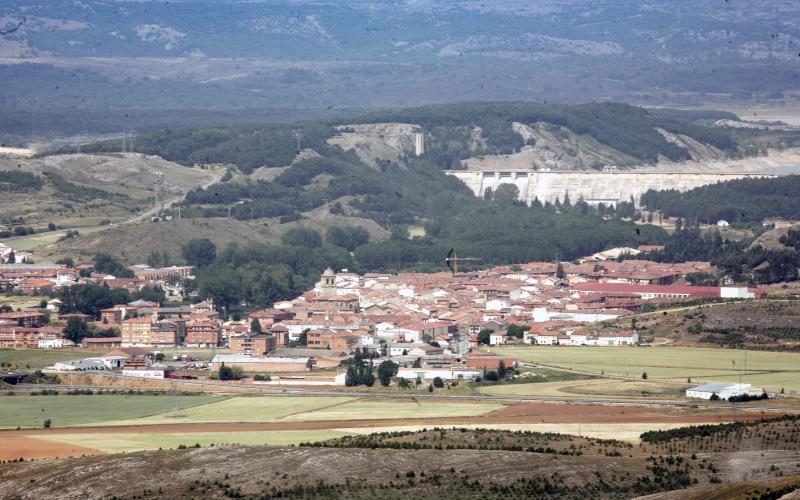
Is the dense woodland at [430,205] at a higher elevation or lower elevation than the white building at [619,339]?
higher

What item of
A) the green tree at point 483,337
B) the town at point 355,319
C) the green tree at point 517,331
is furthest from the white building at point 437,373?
the green tree at point 517,331

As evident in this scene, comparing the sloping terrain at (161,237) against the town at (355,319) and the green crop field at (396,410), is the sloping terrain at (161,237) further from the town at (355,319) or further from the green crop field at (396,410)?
the green crop field at (396,410)

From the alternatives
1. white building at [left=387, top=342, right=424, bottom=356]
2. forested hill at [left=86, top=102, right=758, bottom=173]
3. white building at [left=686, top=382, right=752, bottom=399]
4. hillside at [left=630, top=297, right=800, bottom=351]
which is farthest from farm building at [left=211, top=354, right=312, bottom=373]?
forested hill at [left=86, top=102, right=758, bottom=173]

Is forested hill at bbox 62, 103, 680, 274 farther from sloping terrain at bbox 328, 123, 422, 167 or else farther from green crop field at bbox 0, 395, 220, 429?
green crop field at bbox 0, 395, 220, 429

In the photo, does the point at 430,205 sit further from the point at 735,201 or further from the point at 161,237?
the point at 161,237

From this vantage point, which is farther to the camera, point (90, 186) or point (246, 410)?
point (90, 186)

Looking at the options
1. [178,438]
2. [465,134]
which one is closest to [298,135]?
[465,134]

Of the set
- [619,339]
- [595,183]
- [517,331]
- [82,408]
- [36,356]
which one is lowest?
[82,408]
